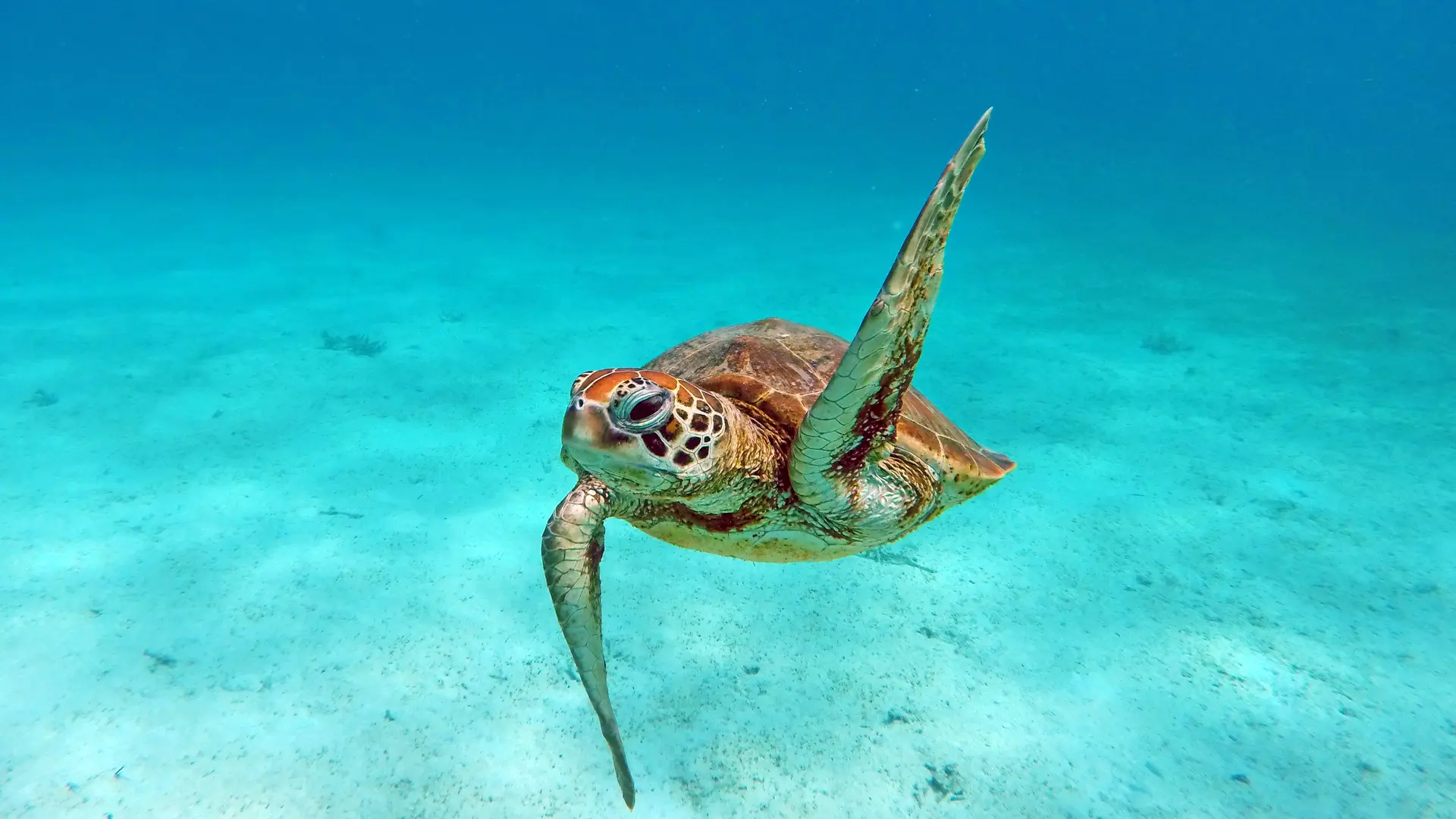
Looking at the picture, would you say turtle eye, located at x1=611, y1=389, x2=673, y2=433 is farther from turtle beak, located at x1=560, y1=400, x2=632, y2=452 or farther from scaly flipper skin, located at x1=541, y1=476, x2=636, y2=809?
scaly flipper skin, located at x1=541, y1=476, x2=636, y2=809

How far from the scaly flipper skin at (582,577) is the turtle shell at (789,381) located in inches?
31.1

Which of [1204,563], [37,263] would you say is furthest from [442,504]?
[37,263]

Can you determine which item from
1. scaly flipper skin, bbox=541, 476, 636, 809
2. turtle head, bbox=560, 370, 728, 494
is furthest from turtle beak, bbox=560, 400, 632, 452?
scaly flipper skin, bbox=541, 476, 636, 809

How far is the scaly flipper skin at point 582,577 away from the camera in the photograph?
114 inches

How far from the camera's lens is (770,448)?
2.74 m

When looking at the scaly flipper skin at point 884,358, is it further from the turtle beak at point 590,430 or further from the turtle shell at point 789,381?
the turtle beak at point 590,430

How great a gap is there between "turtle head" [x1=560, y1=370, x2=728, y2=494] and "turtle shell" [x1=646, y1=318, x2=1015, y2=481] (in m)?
0.70

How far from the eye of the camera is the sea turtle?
193 cm

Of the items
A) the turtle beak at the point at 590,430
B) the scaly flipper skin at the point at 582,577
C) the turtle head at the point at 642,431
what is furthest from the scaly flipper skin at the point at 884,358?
the scaly flipper skin at the point at 582,577

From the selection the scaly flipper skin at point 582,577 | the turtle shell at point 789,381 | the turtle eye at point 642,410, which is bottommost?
the scaly flipper skin at point 582,577

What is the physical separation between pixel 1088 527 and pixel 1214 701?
2.20 m

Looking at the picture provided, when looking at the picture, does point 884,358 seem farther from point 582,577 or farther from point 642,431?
point 582,577

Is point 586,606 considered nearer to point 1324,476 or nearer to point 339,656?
point 339,656

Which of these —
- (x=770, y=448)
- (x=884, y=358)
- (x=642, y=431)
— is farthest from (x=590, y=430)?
(x=770, y=448)
